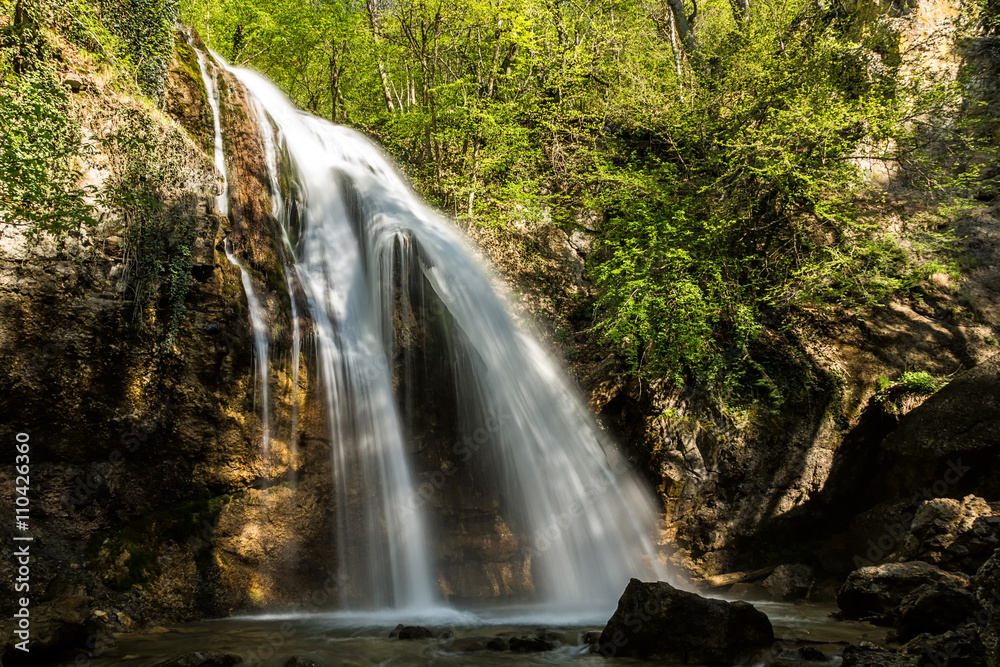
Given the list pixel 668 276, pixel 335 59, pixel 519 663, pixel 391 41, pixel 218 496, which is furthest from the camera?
pixel 335 59

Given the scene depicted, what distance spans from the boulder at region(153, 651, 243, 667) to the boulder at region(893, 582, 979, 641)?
595cm

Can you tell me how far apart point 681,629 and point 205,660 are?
395 cm

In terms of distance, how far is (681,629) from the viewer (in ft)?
17.6

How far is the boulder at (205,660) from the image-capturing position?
4480 mm

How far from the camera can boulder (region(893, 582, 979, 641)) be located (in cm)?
542

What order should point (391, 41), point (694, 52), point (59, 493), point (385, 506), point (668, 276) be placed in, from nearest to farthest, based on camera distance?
point (59, 493)
point (385, 506)
point (668, 276)
point (694, 52)
point (391, 41)

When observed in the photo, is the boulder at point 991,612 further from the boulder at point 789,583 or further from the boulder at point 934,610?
the boulder at point 789,583

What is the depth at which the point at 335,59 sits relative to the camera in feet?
60.6

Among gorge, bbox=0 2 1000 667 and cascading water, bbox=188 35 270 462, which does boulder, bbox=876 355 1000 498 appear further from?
cascading water, bbox=188 35 270 462

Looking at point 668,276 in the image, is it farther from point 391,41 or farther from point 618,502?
point 391,41

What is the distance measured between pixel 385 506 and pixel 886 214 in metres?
10.9

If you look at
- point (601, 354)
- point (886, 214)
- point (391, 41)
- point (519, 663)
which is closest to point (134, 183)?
point (519, 663)

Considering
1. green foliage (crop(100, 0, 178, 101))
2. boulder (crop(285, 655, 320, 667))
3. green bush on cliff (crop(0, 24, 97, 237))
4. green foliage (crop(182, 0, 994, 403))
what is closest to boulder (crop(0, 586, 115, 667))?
boulder (crop(285, 655, 320, 667))

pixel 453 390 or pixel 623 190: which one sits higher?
pixel 623 190
